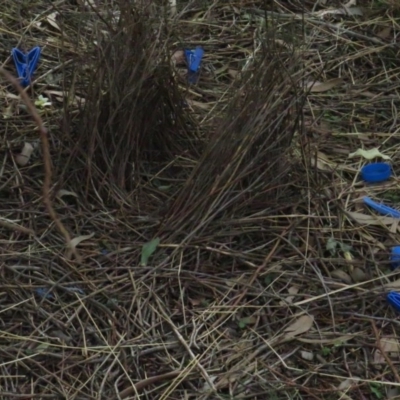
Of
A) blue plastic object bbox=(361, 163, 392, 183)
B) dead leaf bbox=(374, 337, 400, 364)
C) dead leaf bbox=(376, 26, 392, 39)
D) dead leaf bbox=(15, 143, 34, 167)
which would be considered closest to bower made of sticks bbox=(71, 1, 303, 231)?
dead leaf bbox=(15, 143, 34, 167)

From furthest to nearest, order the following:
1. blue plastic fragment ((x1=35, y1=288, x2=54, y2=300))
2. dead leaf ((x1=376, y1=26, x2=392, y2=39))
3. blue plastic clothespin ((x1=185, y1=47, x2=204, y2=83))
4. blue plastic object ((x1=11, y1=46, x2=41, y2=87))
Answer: dead leaf ((x1=376, y1=26, x2=392, y2=39)), blue plastic clothespin ((x1=185, y1=47, x2=204, y2=83)), blue plastic object ((x1=11, y1=46, x2=41, y2=87)), blue plastic fragment ((x1=35, y1=288, x2=54, y2=300))

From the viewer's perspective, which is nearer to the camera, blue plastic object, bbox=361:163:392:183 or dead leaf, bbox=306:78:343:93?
blue plastic object, bbox=361:163:392:183

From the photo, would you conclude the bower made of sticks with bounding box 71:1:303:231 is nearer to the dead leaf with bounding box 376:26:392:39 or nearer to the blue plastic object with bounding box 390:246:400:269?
the blue plastic object with bounding box 390:246:400:269

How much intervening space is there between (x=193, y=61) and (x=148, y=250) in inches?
37.8

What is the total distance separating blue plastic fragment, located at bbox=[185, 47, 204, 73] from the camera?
9.67 ft

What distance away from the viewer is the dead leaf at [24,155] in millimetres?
2498

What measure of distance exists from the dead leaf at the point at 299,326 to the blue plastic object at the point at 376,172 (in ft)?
2.01

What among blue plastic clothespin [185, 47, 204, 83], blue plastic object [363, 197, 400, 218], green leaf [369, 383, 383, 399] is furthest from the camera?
blue plastic clothespin [185, 47, 204, 83]

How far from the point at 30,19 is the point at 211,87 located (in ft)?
2.36

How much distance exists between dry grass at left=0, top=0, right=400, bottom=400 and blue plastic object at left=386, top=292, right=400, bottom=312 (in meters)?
0.02

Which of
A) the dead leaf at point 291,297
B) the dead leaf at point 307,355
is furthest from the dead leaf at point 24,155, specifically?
the dead leaf at point 307,355

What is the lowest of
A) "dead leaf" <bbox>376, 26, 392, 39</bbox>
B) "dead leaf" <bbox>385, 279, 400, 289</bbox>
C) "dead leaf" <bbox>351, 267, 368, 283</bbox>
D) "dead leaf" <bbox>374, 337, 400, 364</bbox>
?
"dead leaf" <bbox>374, 337, 400, 364</bbox>

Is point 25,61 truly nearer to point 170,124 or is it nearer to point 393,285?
point 170,124

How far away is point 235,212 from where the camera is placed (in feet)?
7.77
